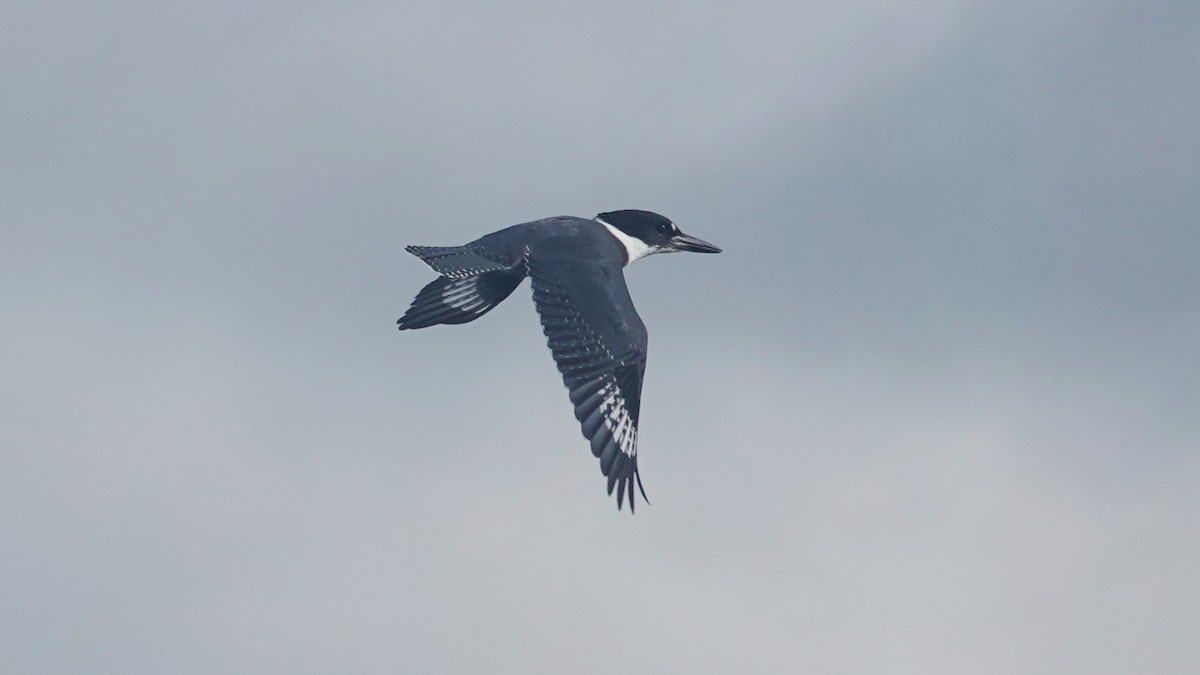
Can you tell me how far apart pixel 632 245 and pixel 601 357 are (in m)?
3.39

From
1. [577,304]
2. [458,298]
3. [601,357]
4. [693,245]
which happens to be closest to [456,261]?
[458,298]

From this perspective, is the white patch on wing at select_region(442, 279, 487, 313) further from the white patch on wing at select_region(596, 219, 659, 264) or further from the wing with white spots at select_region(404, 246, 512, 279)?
the white patch on wing at select_region(596, 219, 659, 264)

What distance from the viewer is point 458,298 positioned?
15.3 metres

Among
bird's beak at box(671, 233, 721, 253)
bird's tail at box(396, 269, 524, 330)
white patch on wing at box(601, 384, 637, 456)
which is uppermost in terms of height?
bird's beak at box(671, 233, 721, 253)

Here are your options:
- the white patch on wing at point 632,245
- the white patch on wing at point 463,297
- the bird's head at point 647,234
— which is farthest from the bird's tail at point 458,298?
the bird's head at point 647,234

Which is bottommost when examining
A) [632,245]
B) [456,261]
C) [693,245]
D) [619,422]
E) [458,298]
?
[619,422]

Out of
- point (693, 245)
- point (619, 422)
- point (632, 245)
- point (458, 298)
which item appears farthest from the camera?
point (693, 245)

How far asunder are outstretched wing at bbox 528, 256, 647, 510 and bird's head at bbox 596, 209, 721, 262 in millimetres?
2420

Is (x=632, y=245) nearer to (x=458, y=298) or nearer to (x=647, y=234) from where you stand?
(x=647, y=234)

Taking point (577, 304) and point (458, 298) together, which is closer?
point (577, 304)

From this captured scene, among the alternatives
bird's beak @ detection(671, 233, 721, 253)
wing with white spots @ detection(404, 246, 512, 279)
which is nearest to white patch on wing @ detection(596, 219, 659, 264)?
bird's beak @ detection(671, 233, 721, 253)

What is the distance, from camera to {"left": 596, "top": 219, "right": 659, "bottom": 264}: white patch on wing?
16875mm

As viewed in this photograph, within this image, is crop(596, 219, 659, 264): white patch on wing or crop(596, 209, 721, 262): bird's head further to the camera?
crop(596, 209, 721, 262): bird's head

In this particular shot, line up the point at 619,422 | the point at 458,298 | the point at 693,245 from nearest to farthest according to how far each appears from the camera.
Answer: the point at 619,422 < the point at 458,298 < the point at 693,245
